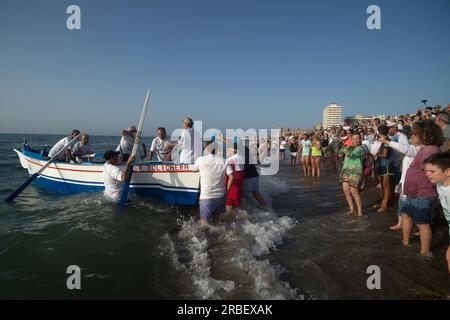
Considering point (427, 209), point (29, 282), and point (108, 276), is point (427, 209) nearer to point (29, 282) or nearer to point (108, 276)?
point (108, 276)

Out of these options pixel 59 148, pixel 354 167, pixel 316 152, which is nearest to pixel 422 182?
pixel 354 167

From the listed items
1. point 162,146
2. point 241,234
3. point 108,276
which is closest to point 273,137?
point 162,146

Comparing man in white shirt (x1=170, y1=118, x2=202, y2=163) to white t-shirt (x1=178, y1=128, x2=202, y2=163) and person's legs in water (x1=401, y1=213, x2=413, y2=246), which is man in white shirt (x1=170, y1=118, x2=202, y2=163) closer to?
white t-shirt (x1=178, y1=128, x2=202, y2=163)

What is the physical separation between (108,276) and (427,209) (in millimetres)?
4699

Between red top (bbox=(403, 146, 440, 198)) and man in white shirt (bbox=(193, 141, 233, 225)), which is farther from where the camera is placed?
man in white shirt (bbox=(193, 141, 233, 225))

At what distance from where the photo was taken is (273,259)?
4.07 m

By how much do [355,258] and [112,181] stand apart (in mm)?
5502

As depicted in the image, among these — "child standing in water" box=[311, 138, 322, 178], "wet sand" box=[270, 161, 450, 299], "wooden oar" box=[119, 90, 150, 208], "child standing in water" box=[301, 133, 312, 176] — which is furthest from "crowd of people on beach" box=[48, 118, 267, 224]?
"child standing in water" box=[301, 133, 312, 176]

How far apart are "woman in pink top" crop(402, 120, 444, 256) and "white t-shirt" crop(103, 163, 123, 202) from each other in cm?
568

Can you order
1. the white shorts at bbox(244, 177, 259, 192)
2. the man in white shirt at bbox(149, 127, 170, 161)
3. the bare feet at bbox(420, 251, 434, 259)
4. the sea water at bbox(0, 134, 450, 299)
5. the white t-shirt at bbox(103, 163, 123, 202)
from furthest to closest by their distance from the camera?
the man in white shirt at bbox(149, 127, 170, 161) < the white shorts at bbox(244, 177, 259, 192) < the white t-shirt at bbox(103, 163, 123, 202) < the bare feet at bbox(420, 251, 434, 259) < the sea water at bbox(0, 134, 450, 299)

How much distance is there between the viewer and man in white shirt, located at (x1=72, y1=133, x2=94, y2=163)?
29.5 ft

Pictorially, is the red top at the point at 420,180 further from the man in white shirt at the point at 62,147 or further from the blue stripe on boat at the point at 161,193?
the man in white shirt at the point at 62,147

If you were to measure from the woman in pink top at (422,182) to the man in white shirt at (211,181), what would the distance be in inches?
117
